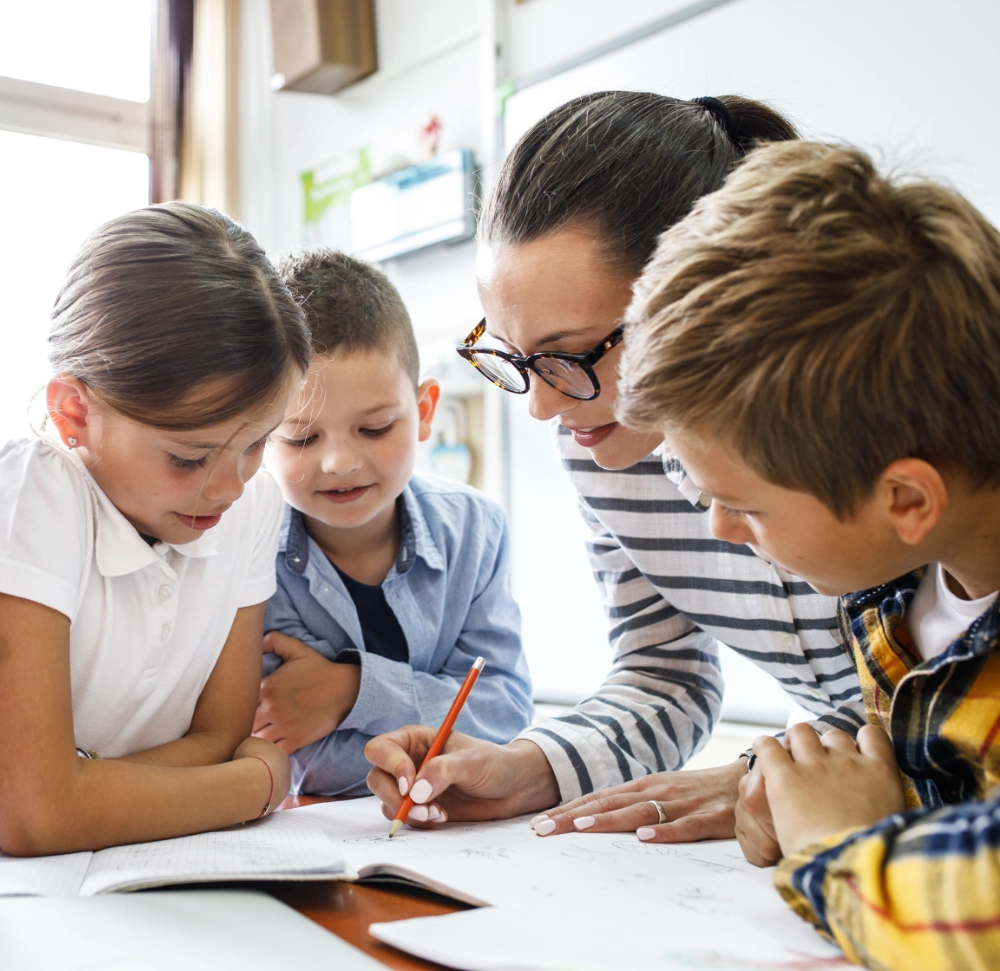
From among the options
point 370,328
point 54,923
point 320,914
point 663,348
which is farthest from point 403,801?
point 370,328

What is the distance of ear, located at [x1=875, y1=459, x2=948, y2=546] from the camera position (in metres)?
0.59

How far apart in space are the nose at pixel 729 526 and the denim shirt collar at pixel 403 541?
1.93 feet

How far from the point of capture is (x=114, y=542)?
2.96 feet

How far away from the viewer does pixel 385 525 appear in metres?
1.29

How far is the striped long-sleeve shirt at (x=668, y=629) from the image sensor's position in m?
0.97

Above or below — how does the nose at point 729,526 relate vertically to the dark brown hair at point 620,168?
below

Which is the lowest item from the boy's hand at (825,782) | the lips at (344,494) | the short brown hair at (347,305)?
the boy's hand at (825,782)

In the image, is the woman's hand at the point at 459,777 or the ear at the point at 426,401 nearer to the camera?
the woman's hand at the point at 459,777

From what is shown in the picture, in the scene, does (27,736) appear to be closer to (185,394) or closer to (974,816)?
(185,394)

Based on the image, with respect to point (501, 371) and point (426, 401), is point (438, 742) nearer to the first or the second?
point (501, 371)

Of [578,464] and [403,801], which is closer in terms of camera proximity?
[403,801]

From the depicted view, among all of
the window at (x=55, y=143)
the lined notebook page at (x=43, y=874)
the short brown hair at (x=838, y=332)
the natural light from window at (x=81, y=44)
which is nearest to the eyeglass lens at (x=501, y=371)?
the short brown hair at (x=838, y=332)

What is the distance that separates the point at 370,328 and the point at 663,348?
2.03 feet

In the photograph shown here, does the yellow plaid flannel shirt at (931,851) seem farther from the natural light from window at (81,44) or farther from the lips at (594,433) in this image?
the natural light from window at (81,44)
